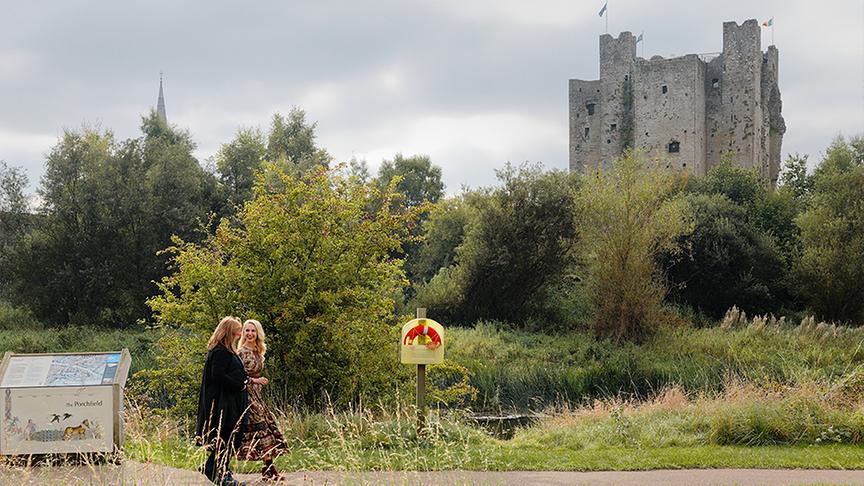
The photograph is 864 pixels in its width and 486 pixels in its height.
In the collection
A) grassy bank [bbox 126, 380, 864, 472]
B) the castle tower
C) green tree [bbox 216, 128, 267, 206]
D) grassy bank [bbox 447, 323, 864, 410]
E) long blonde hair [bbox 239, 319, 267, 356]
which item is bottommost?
grassy bank [bbox 447, 323, 864, 410]

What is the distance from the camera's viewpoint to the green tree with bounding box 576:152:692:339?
28.0 metres

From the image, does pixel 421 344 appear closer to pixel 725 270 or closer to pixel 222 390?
pixel 222 390

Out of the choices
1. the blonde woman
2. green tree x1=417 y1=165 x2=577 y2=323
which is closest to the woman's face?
the blonde woman

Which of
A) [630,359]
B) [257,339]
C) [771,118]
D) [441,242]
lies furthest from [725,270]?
[257,339]

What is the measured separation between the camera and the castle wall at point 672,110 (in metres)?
52.2

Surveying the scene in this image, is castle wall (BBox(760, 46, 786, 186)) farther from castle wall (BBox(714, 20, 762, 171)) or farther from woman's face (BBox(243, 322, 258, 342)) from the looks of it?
woman's face (BBox(243, 322, 258, 342))

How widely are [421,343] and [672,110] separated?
44.4 metres

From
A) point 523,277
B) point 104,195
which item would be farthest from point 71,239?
point 523,277

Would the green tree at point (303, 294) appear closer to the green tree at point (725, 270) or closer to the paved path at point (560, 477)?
the paved path at point (560, 477)

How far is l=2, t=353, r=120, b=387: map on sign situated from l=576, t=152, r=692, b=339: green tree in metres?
20.5

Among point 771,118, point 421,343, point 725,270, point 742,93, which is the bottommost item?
point 725,270

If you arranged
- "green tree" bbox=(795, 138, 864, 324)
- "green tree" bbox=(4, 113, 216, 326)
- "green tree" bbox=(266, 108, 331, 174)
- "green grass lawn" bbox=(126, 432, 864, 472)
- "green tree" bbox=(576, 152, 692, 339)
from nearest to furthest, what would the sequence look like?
1. "green grass lawn" bbox=(126, 432, 864, 472)
2. "green tree" bbox=(576, 152, 692, 339)
3. "green tree" bbox=(795, 138, 864, 324)
4. "green tree" bbox=(4, 113, 216, 326)
5. "green tree" bbox=(266, 108, 331, 174)

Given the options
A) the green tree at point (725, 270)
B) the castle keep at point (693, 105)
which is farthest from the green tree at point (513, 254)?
the castle keep at point (693, 105)

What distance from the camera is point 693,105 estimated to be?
52.3 meters
